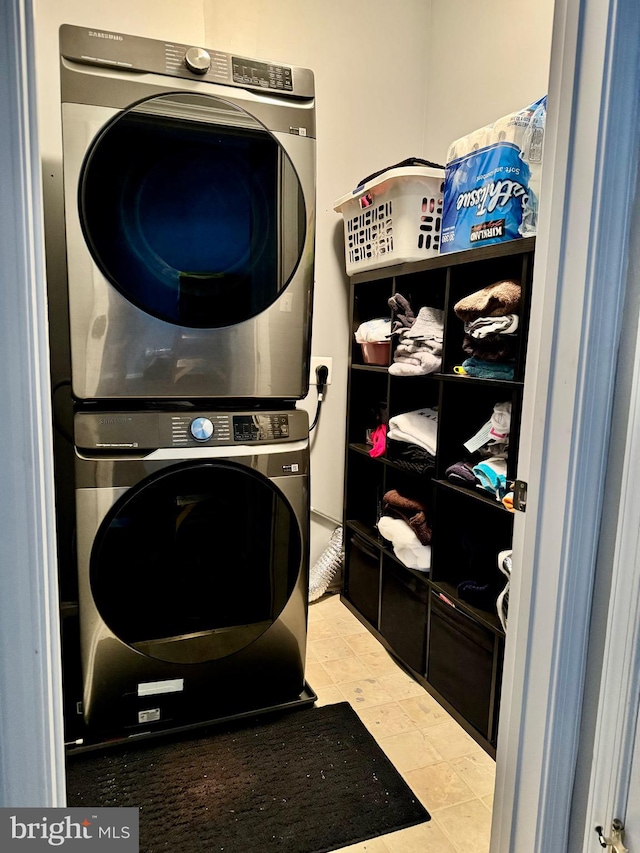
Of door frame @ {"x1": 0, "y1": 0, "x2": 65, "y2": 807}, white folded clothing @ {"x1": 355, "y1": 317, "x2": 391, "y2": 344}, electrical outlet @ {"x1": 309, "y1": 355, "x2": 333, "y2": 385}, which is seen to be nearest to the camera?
door frame @ {"x1": 0, "y1": 0, "x2": 65, "y2": 807}

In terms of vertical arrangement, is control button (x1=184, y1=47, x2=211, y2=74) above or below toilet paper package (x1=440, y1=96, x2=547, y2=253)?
above

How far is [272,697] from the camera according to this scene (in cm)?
180

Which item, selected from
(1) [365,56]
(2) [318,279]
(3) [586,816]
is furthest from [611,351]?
A: (1) [365,56]

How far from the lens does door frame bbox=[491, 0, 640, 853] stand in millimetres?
881

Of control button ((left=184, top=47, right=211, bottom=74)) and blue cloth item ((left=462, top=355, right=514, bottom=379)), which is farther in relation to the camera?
blue cloth item ((left=462, top=355, right=514, bottom=379))

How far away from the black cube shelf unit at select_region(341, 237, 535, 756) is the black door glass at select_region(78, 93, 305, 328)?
0.55 meters

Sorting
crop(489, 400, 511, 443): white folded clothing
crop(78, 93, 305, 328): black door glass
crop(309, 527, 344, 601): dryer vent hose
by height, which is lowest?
crop(309, 527, 344, 601): dryer vent hose

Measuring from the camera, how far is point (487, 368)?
166cm

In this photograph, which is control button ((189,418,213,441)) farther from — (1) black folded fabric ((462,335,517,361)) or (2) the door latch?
(2) the door latch

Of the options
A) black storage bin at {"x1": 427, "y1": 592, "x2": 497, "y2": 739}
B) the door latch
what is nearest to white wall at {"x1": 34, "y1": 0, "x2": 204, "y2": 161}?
black storage bin at {"x1": 427, "y1": 592, "x2": 497, "y2": 739}

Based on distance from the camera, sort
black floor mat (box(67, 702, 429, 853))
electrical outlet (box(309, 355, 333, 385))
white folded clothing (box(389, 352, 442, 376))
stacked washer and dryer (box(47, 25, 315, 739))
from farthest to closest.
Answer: electrical outlet (box(309, 355, 333, 385)), white folded clothing (box(389, 352, 442, 376)), stacked washer and dryer (box(47, 25, 315, 739)), black floor mat (box(67, 702, 429, 853))

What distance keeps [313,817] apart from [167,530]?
776 millimetres

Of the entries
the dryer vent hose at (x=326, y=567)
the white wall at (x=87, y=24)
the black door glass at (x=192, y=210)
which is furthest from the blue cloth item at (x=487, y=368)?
the white wall at (x=87, y=24)

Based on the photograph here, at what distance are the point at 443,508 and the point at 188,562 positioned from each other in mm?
786
